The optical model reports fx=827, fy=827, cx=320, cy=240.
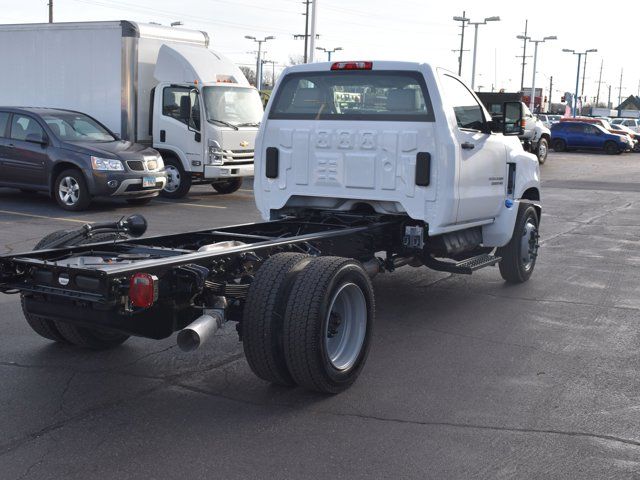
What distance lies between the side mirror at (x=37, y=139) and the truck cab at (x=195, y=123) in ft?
8.60

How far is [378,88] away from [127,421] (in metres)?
3.91

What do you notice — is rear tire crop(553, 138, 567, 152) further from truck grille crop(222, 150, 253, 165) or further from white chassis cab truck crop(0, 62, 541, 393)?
white chassis cab truck crop(0, 62, 541, 393)

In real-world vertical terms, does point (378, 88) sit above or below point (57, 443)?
above

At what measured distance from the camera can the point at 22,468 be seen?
4.16 meters

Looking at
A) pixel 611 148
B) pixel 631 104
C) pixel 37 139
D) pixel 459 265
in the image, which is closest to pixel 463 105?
pixel 459 265

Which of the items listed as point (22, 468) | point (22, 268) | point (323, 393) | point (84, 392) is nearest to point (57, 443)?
point (22, 468)

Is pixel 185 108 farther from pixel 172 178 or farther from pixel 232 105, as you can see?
pixel 172 178

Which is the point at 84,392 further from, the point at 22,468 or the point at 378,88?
the point at 378,88

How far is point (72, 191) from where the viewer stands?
48.1ft

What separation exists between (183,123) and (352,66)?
9.63m

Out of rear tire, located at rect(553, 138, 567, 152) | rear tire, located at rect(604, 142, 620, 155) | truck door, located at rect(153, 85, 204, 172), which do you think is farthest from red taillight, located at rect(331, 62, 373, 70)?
rear tire, located at rect(604, 142, 620, 155)

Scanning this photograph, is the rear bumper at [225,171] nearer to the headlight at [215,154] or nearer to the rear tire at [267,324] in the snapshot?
the headlight at [215,154]

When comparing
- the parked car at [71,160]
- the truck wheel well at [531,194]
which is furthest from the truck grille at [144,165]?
the truck wheel well at [531,194]

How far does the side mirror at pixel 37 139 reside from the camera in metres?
14.9
